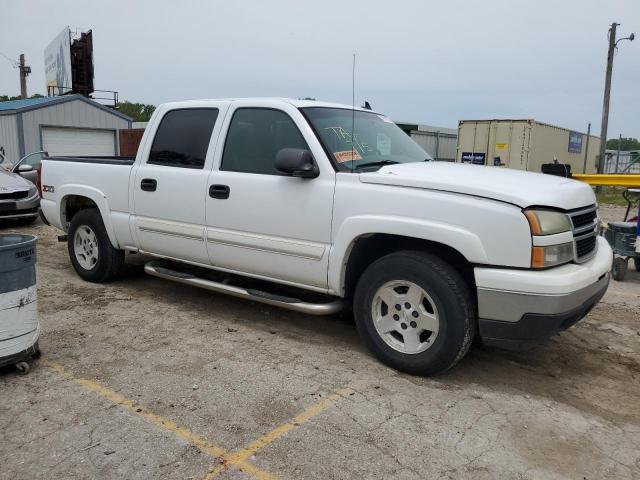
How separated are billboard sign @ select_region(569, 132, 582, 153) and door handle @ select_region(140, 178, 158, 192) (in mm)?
25725

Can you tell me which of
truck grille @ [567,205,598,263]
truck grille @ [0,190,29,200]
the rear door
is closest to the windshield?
the rear door

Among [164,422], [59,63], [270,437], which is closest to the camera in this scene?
[270,437]

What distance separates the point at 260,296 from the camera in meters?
4.36

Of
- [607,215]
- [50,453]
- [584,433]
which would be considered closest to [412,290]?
[584,433]

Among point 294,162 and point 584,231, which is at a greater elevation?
point 294,162

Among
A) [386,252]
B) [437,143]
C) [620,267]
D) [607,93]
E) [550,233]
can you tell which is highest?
[607,93]

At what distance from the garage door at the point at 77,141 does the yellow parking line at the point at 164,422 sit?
2028 cm

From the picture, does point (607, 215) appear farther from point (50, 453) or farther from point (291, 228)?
point (50, 453)

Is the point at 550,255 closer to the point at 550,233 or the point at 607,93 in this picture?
the point at 550,233

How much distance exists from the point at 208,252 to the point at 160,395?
5.10 ft

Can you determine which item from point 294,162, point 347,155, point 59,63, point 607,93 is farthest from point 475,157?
point 59,63

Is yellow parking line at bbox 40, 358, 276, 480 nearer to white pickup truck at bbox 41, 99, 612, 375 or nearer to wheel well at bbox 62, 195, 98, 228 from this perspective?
white pickup truck at bbox 41, 99, 612, 375

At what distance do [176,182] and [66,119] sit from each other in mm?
20091

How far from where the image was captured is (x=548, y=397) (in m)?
3.54
